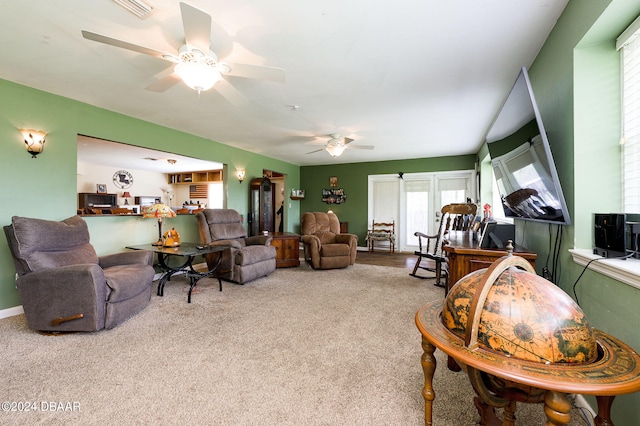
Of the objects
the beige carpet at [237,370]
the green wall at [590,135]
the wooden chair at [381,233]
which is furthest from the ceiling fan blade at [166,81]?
the wooden chair at [381,233]

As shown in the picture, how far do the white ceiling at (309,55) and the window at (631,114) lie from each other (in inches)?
20.8

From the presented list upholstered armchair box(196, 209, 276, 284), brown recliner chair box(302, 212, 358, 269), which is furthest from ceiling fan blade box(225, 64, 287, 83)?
brown recliner chair box(302, 212, 358, 269)

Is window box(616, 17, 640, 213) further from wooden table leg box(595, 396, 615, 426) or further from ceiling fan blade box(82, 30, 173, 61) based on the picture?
ceiling fan blade box(82, 30, 173, 61)

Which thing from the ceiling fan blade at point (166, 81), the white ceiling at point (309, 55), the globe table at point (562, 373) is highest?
the white ceiling at point (309, 55)

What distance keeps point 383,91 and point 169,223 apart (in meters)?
3.93

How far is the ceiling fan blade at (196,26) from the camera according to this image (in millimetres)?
1448

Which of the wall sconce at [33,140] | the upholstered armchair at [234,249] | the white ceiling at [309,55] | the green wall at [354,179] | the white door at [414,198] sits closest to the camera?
the white ceiling at [309,55]

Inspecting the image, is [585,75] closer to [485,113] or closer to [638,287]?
[638,287]

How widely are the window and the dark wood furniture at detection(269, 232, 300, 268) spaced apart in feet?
14.0

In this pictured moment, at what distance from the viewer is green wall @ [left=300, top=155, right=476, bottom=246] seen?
6.62 m

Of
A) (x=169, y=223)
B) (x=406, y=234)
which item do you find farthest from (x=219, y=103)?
(x=406, y=234)

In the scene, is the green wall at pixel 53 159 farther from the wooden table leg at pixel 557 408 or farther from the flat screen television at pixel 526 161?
the wooden table leg at pixel 557 408

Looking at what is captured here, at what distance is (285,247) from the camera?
5.00 meters

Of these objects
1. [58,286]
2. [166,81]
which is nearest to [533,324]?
[166,81]
